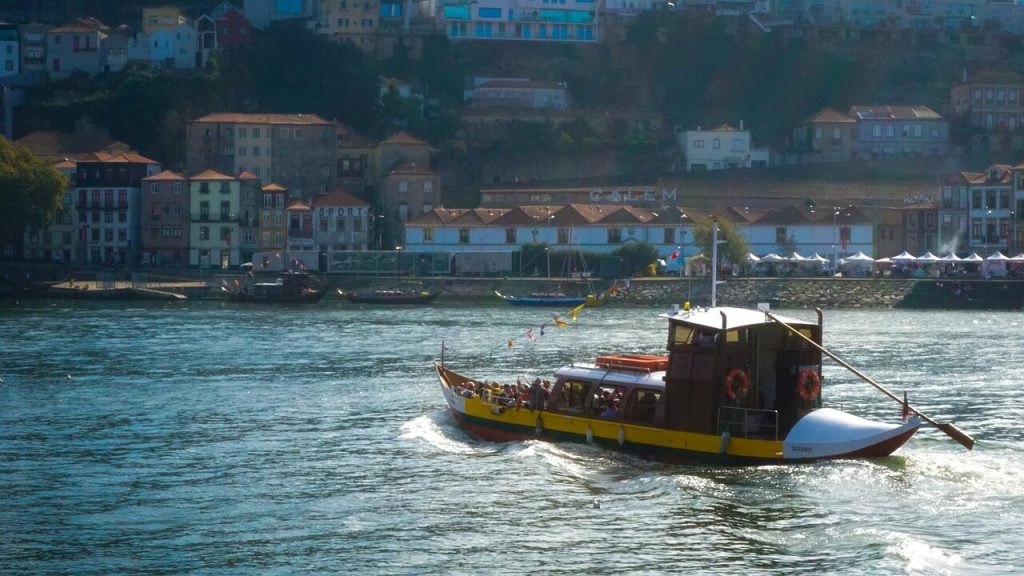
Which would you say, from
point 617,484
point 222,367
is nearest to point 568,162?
point 222,367

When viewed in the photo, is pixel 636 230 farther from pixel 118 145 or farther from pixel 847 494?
pixel 847 494

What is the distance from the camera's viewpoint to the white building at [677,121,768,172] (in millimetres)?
124500

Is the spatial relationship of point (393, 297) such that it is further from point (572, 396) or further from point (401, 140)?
point (572, 396)

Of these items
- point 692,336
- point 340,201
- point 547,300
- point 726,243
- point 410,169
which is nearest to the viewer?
point 692,336

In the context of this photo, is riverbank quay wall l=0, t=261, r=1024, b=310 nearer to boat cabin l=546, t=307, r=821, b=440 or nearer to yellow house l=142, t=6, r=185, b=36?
yellow house l=142, t=6, r=185, b=36

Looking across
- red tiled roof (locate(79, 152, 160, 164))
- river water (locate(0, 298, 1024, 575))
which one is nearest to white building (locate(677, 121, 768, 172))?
red tiled roof (locate(79, 152, 160, 164))

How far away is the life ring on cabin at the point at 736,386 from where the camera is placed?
34375 millimetres

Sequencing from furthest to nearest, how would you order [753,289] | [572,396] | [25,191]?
[25,191]
[753,289]
[572,396]

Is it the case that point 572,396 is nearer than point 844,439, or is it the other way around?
point 844,439

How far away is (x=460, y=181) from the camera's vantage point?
402 feet

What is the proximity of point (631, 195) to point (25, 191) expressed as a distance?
125 feet

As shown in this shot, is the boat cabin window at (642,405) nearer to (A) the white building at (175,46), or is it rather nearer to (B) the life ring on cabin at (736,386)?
(B) the life ring on cabin at (736,386)

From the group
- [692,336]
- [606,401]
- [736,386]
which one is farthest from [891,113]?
[736,386]

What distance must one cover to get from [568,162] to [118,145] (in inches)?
1248
